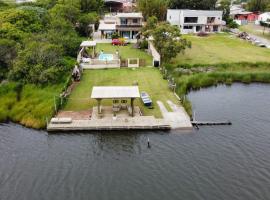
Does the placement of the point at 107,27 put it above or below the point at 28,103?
above

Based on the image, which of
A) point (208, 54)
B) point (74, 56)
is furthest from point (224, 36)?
point (74, 56)

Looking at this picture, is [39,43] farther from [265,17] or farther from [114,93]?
[265,17]

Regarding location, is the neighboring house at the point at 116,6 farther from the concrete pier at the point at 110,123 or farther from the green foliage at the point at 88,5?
the concrete pier at the point at 110,123

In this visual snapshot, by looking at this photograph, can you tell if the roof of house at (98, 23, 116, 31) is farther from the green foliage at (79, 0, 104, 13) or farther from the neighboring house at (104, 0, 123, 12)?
the neighboring house at (104, 0, 123, 12)

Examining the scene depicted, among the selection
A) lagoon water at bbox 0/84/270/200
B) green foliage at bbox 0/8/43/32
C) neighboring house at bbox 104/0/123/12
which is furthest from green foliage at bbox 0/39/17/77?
neighboring house at bbox 104/0/123/12

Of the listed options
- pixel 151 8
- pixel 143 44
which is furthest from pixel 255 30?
pixel 143 44

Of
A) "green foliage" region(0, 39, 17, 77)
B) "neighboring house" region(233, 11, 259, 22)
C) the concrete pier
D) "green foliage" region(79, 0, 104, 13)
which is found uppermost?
"green foliage" region(79, 0, 104, 13)
